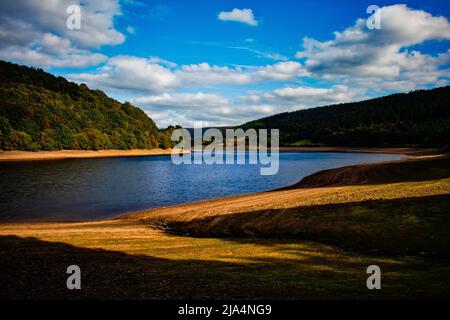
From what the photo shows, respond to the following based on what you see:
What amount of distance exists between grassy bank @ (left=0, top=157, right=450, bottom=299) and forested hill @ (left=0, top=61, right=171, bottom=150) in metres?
95.8

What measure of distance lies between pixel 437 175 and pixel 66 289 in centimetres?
3109

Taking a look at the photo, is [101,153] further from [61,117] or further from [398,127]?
[398,127]

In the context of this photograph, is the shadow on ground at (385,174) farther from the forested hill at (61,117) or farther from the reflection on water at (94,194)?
the forested hill at (61,117)

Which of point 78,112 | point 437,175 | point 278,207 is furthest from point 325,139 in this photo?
point 278,207

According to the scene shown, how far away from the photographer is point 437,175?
97.0ft

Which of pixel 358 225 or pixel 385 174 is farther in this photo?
pixel 385 174

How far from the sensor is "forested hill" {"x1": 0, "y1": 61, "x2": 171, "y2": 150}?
338ft

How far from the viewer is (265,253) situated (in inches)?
520

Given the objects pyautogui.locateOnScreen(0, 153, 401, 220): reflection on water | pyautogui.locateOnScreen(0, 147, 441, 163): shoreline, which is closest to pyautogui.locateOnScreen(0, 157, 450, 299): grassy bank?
pyautogui.locateOnScreen(0, 153, 401, 220): reflection on water

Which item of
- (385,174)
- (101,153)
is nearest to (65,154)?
(101,153)

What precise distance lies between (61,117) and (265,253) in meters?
129

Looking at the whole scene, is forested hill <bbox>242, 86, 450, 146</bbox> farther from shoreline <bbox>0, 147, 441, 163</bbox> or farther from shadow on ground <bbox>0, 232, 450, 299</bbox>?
shadow on ground <bbox>0, 232, 450, 299</bbox>

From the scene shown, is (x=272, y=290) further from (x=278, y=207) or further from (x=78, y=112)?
(x=78, y=112)

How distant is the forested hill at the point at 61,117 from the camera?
10312 cm
